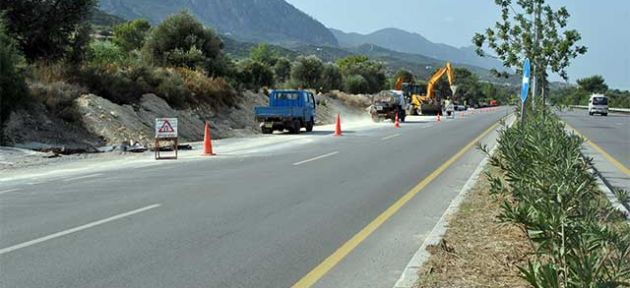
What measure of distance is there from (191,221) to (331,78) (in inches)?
2856

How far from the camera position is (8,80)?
2080cm

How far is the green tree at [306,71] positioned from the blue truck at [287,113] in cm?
3820

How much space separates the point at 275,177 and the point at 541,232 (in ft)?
31.2

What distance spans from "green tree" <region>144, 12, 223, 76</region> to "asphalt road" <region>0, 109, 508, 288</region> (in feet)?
97.0

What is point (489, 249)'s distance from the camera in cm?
725

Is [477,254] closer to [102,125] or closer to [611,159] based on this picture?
[611,159]

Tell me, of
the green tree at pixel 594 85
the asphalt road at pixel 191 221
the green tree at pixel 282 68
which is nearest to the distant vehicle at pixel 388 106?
the asphalt road at pixel 191 221

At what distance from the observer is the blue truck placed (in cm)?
3266

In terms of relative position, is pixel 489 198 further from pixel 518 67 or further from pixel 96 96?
pixel 96 96

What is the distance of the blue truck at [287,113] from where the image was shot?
3266cm

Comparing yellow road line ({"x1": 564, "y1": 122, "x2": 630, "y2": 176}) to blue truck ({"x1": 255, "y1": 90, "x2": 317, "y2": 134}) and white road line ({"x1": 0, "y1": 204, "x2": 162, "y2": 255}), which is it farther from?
blue truck ({"x1": 255, "y1": 90, "x2": 317, "y2": 134})

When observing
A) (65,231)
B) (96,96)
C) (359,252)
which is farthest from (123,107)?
(359,252)

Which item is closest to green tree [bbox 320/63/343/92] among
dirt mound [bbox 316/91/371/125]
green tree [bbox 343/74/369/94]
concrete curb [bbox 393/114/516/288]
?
green tree [bbox 343/74/369/94]

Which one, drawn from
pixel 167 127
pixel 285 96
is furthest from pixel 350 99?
pixel 167 127
